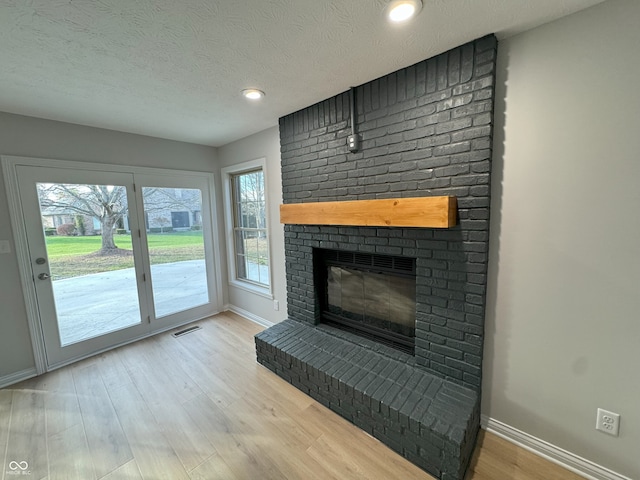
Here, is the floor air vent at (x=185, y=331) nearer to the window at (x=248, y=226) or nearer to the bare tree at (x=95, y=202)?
the window at (x=248, y=226)

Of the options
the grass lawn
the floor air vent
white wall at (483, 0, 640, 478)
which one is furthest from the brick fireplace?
the grass lawn

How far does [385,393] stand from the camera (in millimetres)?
1634

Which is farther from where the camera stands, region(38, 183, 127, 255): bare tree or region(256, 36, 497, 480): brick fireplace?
region(38, 183, 127, 255): bare tree

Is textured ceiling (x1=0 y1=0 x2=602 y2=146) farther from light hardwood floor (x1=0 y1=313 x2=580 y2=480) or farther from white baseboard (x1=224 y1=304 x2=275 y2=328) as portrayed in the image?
white baseboard (x1=224 y1=304 x2=275 y2=328)

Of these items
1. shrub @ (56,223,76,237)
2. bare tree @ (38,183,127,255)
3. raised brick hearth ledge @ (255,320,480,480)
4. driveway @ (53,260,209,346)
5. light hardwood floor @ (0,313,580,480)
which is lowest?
light hardwood floor @ (0,313,580,480)

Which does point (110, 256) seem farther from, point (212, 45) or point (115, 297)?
point (212, 45)

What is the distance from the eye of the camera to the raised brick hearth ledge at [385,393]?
1.39 meters

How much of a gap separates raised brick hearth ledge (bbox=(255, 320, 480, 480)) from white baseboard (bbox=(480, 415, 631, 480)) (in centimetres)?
19

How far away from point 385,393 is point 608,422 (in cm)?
111

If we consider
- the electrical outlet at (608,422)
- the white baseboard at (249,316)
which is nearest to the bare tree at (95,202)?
the white baseboard at (249,316)

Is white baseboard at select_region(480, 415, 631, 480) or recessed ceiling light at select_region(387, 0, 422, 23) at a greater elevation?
recessed ceiling light at select_region(387, 0, 422, 23)

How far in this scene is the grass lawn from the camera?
8.20 ft

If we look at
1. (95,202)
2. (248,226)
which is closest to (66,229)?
(95,202)

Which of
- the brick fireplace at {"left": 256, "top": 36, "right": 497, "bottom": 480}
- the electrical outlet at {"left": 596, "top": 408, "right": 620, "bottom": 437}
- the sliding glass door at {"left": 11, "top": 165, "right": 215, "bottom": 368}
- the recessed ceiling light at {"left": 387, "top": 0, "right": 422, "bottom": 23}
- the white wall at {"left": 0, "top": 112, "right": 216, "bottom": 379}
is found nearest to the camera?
the recessed ceiling light at {"left": 387, "top": 0, "right": 422, "bottom": 23}
